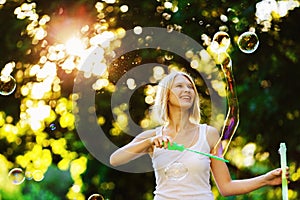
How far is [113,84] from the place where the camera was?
4.93 meters

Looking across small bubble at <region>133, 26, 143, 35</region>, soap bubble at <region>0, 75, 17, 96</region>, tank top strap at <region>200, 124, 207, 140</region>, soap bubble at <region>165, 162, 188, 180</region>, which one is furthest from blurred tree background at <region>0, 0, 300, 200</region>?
soap bubble at <region>165, 162, 188, 180</region>

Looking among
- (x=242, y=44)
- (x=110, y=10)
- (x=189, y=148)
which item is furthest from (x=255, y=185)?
(x=110, y=10)

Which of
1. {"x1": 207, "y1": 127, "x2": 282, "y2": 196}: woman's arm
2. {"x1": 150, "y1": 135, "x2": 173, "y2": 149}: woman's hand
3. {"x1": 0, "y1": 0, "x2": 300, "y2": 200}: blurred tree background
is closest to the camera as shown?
{"x1": 150, "y1": 135, "x2": 173, "y2": 149}: woman's hand

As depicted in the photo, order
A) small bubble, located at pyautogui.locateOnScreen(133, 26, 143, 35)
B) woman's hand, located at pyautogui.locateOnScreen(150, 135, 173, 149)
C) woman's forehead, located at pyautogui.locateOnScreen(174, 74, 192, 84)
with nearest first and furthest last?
woman's hand, located at pyautogui.locateOnScreen(150, 135, 173, 149) → woman's forehead, located at pyautogui.locateOnScreen(174, 74, 192, 84) → small bubble, located at pyautogui.locateOnScreen(133, 26, 143, 35)

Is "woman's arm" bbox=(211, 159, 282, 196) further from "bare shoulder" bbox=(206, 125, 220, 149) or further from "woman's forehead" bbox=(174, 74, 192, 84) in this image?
"woman's forehead" bbox=(174, 74, 192, 84)

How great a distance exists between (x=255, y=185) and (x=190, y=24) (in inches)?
110

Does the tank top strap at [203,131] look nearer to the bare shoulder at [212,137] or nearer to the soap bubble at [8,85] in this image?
the bare shoulder at [212,137]

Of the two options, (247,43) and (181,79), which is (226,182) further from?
(247,43)

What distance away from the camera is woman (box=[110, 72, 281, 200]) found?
218 centimetres

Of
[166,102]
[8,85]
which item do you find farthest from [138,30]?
[166,102]

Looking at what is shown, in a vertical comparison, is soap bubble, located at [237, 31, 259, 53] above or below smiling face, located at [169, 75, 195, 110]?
above

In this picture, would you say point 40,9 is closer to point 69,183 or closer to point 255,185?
point 69,183

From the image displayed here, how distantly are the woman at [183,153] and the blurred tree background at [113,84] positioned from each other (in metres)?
2.20

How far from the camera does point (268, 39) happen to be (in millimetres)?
4914
